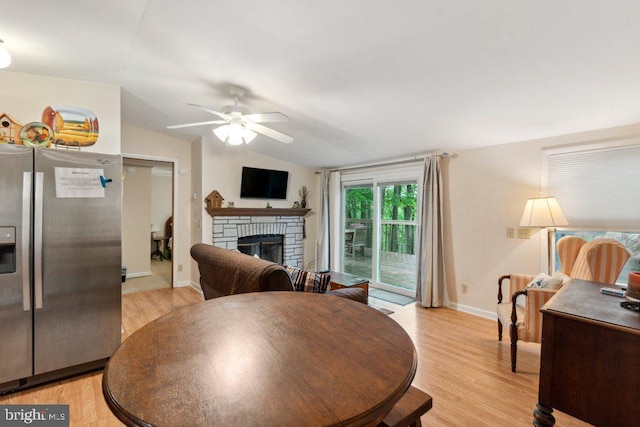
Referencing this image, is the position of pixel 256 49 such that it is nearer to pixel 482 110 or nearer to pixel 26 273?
pixel 482 110

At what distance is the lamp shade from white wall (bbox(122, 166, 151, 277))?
5.82 metres

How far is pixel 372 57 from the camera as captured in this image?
2109 millimetres

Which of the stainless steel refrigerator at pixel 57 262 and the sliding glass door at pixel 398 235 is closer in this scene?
the stainless steel refrigerator at pixel 57 262

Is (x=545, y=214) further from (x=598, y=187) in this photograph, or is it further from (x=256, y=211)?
(x=256, y=211)

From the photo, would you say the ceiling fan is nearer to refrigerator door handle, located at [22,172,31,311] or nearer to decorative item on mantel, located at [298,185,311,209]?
refrigerator door handle, located at [22,172,31,311]

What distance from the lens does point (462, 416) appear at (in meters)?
1.87

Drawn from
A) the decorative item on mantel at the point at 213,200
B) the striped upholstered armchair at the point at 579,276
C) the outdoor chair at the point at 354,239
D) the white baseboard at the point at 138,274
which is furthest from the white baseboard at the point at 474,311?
the white baseboard at the point at 138,274

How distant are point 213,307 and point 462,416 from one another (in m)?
1.75

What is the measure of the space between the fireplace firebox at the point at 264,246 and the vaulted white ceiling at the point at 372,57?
240cm

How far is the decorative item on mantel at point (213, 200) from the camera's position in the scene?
4430 mm

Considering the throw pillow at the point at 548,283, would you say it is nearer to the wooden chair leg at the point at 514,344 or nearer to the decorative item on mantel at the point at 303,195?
the wooden chair leg at the point at 514,344

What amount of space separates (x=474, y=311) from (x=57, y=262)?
13.7 ft

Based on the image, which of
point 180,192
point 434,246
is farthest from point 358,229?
point 180,192

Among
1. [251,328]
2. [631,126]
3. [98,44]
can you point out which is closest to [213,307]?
[251,328]
